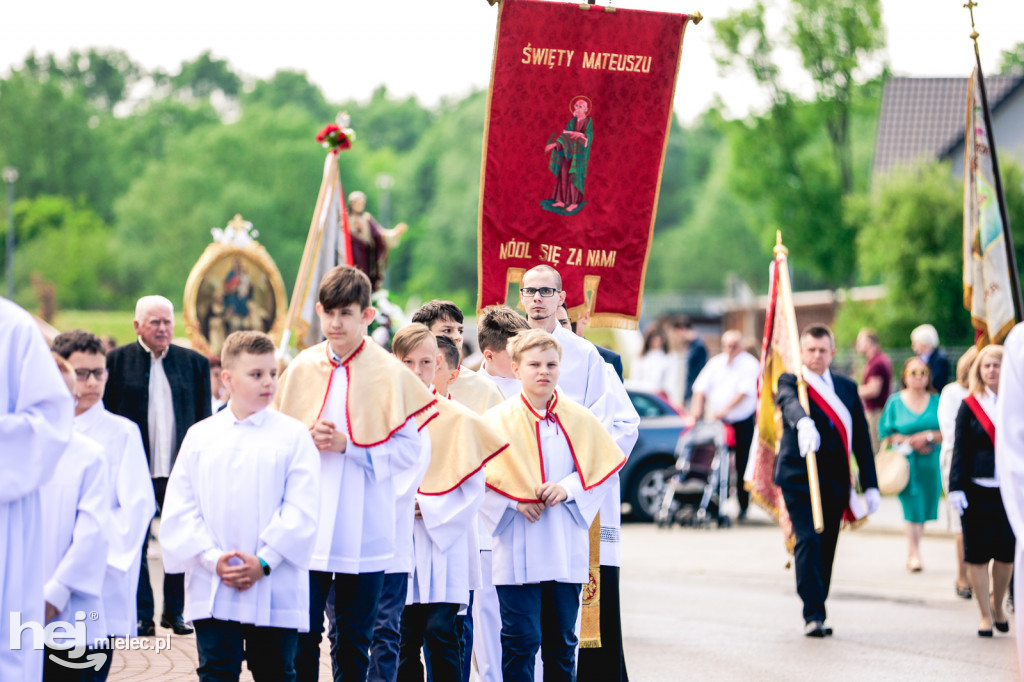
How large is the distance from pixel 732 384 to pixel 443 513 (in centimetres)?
1076

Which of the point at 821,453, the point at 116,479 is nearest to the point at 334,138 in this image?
the point at 821,453

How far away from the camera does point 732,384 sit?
16.6 meters

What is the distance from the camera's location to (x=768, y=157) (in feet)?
122

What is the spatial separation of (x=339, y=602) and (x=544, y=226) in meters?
3.35

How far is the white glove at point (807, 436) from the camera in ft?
30.3

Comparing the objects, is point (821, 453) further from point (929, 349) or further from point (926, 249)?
point (926, 249)

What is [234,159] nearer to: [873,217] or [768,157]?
[768,157]

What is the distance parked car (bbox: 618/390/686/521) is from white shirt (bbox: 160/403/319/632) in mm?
12137

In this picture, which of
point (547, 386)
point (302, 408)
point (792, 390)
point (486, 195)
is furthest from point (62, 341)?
point (792, 390)

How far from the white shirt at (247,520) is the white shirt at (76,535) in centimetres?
26

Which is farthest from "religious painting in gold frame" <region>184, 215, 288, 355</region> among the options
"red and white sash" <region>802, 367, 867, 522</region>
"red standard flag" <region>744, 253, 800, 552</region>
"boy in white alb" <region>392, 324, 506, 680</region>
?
"boy in white alb" <region>392, 324, 506, 680</region>

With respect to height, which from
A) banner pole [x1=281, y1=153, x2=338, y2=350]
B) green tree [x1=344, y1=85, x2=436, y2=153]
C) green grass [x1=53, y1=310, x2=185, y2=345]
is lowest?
banner pole [x1=281, y1=153, x2=338, y2=350]

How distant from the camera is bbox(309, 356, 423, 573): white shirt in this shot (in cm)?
561

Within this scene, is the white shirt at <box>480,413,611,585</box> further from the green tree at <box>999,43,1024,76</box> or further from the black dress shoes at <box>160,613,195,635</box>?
the green tree at <box>999,43,1024,76</box>
